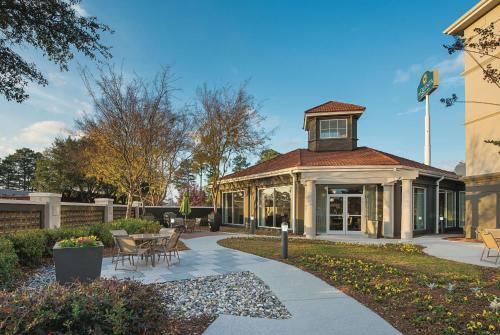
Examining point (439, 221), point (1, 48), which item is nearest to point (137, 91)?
point (1, 48)

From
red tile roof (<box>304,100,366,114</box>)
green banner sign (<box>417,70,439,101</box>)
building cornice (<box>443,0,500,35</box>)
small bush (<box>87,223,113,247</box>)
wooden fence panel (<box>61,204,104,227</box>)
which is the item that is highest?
green banner sign (<box>417,70,439,101</box>)

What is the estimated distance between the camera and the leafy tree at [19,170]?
52875 mm

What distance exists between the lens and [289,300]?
5.92 meters

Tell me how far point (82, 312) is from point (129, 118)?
12445 millimetres

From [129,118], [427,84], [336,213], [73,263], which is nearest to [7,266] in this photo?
[73,263]

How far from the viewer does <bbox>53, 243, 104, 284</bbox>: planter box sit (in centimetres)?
674

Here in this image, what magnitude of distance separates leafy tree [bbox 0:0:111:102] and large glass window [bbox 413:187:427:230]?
1626 centimetres

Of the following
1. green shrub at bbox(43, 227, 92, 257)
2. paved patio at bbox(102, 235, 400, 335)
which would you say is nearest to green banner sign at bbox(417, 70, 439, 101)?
paved patio at bbox(102, 235, 400, 335)

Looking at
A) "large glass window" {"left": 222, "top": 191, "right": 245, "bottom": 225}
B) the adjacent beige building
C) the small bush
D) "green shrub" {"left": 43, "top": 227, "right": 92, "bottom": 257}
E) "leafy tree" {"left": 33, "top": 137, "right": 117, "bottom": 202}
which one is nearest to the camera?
"green shrub" {"left": 43, "top": 227, "right": 92, "bottom": 257}

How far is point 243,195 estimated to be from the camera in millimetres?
23016

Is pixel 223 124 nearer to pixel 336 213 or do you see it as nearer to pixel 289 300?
pixel 336 213

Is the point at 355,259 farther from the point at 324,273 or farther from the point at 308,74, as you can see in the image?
the point at 308,74

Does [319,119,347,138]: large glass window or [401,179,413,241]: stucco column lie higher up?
[319,119,347,138]: large glass window

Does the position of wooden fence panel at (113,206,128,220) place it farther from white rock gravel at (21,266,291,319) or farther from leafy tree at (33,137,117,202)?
leafy tree at (33,137,117,202)
